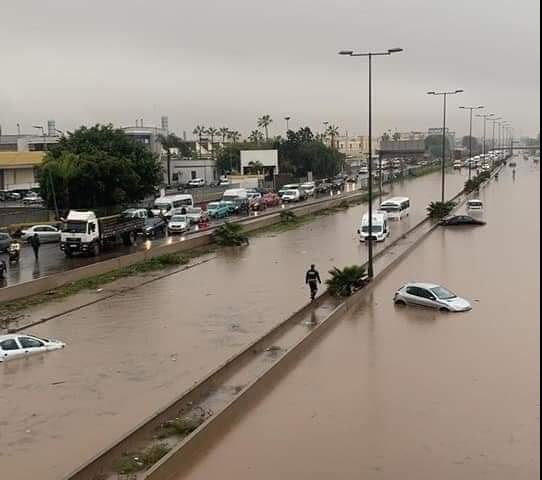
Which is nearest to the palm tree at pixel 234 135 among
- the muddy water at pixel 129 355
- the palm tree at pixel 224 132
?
the palm tree at pixel 224 132

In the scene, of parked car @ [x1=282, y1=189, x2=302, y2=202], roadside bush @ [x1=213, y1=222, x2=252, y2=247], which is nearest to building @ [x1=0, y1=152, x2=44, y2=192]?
parked car @ [x1=282, y1=189, x2=302, y2=202]

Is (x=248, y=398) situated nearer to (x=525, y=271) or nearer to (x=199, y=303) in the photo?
(x=199, y=303)

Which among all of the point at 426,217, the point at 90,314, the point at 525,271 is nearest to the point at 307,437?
the point at 90,314

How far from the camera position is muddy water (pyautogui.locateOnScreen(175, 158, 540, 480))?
34.0ft

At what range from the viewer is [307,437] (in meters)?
11.3

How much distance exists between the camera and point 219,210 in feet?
156

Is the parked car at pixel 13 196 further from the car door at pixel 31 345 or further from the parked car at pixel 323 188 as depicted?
the car door at pixel 31 345

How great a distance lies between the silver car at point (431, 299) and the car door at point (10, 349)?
10.3m

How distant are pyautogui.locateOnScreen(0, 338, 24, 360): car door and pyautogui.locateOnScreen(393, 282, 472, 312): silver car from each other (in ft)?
33.8

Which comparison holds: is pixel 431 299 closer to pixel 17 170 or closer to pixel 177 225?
pixel 177 225

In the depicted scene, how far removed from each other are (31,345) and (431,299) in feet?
34.0

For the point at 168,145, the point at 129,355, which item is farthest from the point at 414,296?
the point at 168,145

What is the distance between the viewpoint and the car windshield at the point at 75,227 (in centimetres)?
3020

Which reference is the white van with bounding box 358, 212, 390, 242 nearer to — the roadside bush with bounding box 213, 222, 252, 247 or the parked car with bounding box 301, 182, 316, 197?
the roadside bush with bounding box 213, 222, 252, 247
